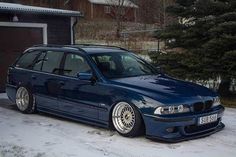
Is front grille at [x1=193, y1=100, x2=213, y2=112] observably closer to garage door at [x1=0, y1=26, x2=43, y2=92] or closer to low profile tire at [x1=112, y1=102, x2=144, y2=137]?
low profile tire at [x1=112, y1=102, x2=144, y2=137]

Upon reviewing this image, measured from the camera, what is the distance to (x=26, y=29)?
15.0 metres

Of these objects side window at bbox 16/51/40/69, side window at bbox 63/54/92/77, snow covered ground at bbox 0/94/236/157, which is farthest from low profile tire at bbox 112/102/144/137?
side window at bbox 16/51/40/69

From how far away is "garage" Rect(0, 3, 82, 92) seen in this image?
14.4 m

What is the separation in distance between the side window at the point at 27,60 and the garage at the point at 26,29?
353 cm

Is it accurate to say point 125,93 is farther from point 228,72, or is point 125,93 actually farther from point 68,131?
point 228,72

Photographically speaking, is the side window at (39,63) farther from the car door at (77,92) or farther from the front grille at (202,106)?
the front grille at (202,106)

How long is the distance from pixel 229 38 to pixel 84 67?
4.14 meters

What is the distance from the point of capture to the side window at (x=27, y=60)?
10398 mm

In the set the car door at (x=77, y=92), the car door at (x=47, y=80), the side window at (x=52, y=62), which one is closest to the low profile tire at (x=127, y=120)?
the car door at (x=77, y=92)

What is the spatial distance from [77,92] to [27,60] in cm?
224

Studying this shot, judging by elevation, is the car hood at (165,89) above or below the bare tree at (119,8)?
below

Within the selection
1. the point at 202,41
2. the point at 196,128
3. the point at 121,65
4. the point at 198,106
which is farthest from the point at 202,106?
the point at 202,41

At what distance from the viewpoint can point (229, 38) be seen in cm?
1144

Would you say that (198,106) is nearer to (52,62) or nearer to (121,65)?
(121,65)
